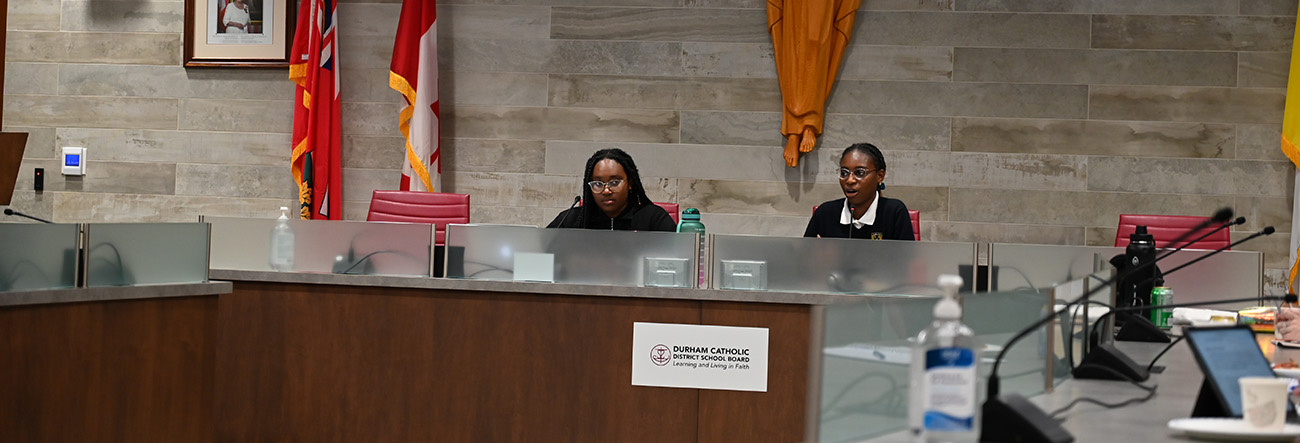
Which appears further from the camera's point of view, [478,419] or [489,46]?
[489,46]

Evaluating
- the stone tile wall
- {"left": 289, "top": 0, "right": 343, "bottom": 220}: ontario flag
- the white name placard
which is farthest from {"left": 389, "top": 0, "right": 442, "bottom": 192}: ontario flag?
the white name placard

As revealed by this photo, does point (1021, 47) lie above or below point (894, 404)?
above

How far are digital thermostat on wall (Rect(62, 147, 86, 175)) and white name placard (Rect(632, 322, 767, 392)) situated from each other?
4455 mm

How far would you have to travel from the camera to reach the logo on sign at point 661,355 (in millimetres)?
3588

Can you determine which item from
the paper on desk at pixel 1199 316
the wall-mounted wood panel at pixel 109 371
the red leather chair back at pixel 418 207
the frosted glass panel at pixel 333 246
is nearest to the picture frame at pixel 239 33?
the red leather chair back at pixel 418 207

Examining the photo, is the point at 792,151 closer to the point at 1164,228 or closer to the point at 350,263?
the point at 1164,228

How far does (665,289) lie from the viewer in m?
3.59

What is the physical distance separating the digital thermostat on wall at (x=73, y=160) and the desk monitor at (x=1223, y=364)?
6398mm

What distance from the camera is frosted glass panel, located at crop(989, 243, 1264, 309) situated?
3.62 metres

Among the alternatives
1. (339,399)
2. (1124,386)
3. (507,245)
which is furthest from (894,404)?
(339,399)

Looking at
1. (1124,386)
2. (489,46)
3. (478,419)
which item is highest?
(489,46)

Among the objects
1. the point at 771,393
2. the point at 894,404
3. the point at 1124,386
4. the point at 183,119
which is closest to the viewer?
the point at 894,404

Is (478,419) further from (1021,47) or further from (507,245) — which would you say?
(1021,47)

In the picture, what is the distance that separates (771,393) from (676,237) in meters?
0.59
